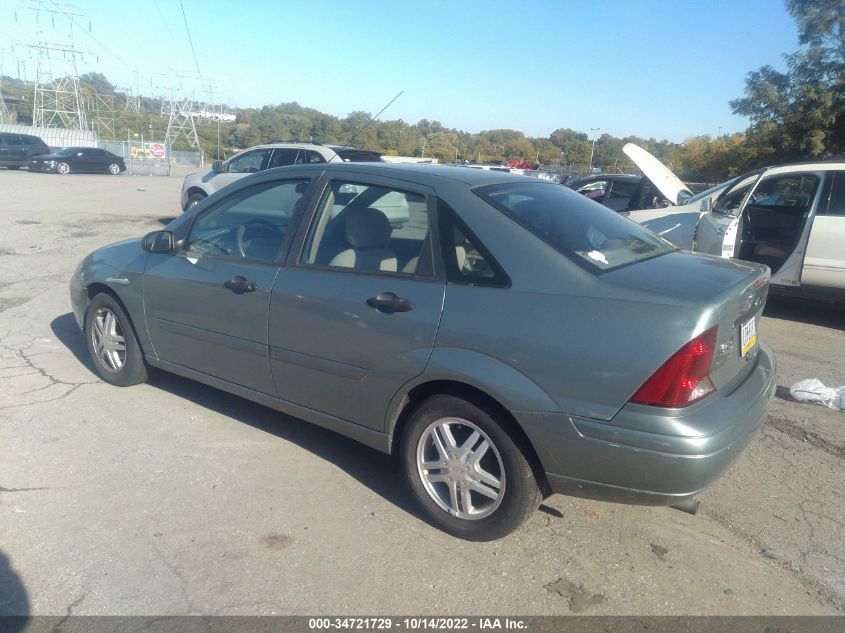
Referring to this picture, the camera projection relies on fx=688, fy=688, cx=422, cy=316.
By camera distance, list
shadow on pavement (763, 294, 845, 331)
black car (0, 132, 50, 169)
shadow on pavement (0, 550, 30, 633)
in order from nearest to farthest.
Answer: shadow on pavement (0, 550, 30, 633)
shadow on pavement (763, 294, 845, 331)
black car (0, 132, 50, 169)

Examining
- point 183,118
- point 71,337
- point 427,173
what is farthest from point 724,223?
point 183,118

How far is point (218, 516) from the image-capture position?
343 cm

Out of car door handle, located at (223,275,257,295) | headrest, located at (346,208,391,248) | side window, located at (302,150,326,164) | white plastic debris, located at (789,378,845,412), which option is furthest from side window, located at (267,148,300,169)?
white plastic debris, located at (789,378,845,412)

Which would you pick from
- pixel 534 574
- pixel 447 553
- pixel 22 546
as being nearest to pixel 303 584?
pixel 447 553

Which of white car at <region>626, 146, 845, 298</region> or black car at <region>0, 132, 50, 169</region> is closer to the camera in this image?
white car at <region>626, 146, 845, 298</region>

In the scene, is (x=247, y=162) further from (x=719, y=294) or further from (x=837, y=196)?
(x=719, y=294)

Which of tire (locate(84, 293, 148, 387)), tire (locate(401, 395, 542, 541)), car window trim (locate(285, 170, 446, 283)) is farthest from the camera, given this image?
tire (locate(84, 293, 148, 387))

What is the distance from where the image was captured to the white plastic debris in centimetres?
491

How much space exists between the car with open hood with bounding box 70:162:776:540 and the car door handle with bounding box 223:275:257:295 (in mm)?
13

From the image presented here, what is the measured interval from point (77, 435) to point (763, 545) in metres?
3.91

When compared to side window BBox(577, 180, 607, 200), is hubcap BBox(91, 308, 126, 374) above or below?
below

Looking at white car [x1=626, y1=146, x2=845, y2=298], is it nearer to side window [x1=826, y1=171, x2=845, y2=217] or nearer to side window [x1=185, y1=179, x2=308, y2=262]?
side window [x1=826, y1=171, x2=845, y2=217]

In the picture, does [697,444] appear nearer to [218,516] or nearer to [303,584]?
[303,584]

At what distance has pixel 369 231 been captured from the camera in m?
3.70
